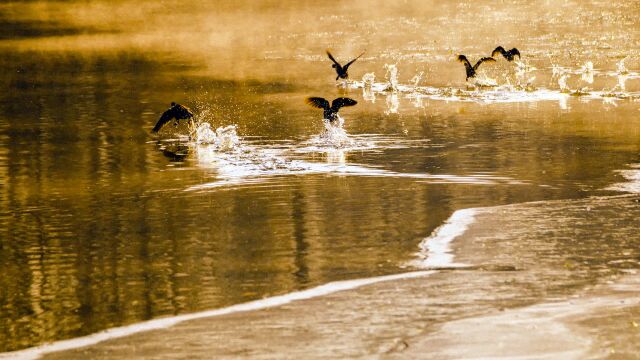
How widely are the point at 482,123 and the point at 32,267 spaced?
11392mm

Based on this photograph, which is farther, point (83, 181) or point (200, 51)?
point (200, 51)

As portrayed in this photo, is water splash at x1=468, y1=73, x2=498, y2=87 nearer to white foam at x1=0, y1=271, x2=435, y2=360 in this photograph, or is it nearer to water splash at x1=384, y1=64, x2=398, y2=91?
water splash at x1=384, y1=64, x2=398, y2=91

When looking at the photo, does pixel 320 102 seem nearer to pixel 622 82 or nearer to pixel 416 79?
pixel 416 79

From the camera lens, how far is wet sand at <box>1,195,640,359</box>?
8.30 meters

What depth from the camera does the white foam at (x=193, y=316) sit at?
8906 mm

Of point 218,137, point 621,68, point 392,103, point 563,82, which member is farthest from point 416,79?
point 218,137

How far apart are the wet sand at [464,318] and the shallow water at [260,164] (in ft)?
1.87

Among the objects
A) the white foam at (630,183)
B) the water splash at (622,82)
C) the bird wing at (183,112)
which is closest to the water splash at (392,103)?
the water splash at (622,82)

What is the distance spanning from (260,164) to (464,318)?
916 centimetres

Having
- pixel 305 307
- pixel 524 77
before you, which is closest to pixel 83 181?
pixel 305 307

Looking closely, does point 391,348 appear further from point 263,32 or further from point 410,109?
point 263,32

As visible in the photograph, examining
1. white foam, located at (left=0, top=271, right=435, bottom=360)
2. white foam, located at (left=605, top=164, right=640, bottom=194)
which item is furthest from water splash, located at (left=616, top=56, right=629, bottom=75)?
white foam, located at (left=0, top=271, right=435, bottom=360)

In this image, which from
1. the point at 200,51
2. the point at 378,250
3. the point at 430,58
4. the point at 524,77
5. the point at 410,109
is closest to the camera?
the point at 378,250

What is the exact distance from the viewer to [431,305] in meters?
9.45
